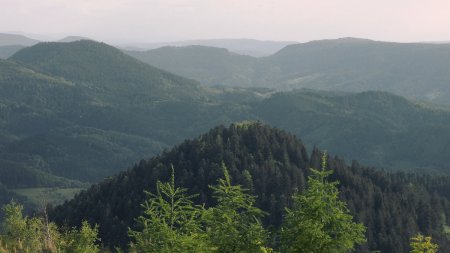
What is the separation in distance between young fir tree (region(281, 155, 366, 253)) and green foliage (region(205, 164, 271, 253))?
2.31 metres

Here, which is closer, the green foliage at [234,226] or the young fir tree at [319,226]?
the young fir tree at [319,226]

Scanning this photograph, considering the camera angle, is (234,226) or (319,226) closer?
(319,226)

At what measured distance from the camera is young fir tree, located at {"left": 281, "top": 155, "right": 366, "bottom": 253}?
26.9 m

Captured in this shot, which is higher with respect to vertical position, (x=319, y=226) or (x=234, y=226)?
(x=319, y=226)

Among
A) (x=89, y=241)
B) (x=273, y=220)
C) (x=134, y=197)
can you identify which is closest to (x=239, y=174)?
(x=273, y=220)

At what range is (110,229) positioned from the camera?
17200cm

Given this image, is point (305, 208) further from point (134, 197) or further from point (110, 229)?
point (134, 197)

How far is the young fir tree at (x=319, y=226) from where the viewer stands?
26922 mm

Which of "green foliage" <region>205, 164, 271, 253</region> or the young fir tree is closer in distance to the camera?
the young fir tree

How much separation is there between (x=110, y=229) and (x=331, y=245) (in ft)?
503

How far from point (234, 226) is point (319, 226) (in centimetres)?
610

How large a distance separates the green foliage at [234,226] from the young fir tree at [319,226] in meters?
2.31

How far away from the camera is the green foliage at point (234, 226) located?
29.9m

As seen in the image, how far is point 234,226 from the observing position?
102 feet
